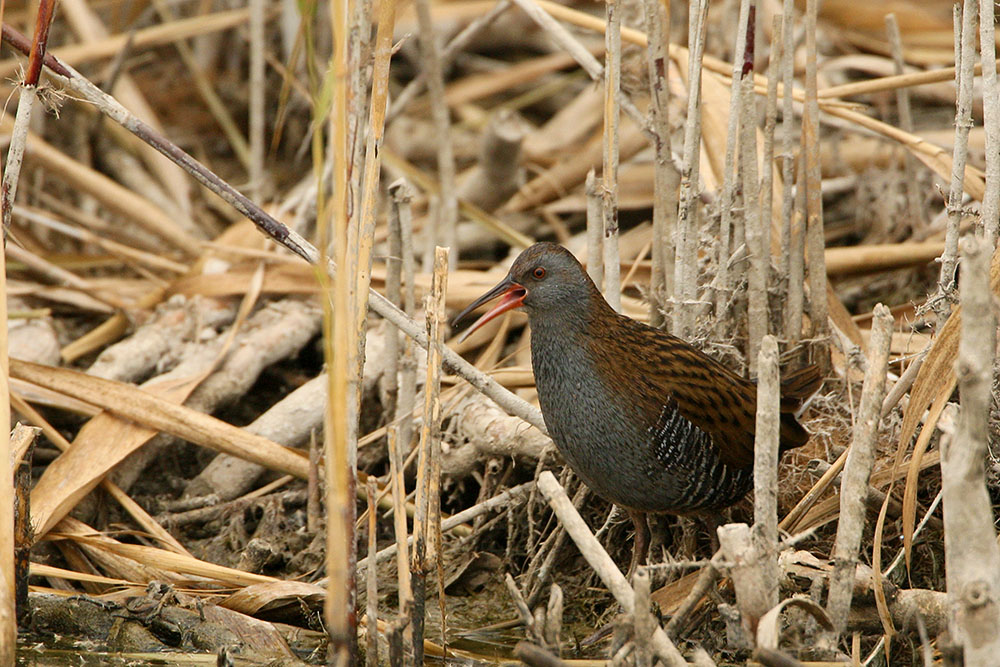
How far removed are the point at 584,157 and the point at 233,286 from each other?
151 centimetres

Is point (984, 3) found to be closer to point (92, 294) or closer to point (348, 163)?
point (348, 163)

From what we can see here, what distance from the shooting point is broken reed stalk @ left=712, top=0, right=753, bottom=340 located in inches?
116

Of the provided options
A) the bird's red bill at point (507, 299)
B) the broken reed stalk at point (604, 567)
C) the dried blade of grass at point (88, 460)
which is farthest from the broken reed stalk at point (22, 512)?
the broken reed stalk at point (604, 567)

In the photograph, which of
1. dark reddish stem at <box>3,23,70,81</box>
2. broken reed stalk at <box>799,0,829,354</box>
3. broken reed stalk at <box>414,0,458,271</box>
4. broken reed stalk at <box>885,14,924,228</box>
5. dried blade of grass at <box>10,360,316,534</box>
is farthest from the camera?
broken reed stalk at <box>414,0,458,271</box>

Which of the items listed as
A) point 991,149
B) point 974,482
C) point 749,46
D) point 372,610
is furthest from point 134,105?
point 974,482

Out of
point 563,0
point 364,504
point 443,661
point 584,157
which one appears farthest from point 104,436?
point 563,0

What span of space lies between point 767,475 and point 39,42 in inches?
65.8

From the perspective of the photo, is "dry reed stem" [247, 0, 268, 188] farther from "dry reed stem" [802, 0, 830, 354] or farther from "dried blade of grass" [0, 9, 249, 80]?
"dry reed stem" [802, 0, 830, 354]

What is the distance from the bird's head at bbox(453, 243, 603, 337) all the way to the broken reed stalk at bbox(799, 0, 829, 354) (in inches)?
26.0

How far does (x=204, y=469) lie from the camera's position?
12.2 feet

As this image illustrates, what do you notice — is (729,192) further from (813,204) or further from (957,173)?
(957,173)

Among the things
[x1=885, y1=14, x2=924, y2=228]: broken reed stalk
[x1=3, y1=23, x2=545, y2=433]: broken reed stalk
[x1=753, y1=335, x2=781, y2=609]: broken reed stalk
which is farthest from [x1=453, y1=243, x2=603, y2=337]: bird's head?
[x1=885, y1=14, x2=924, y2=228]: broken reed stalk

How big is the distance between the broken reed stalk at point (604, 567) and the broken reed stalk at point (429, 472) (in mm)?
250

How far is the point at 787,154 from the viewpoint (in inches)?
125
